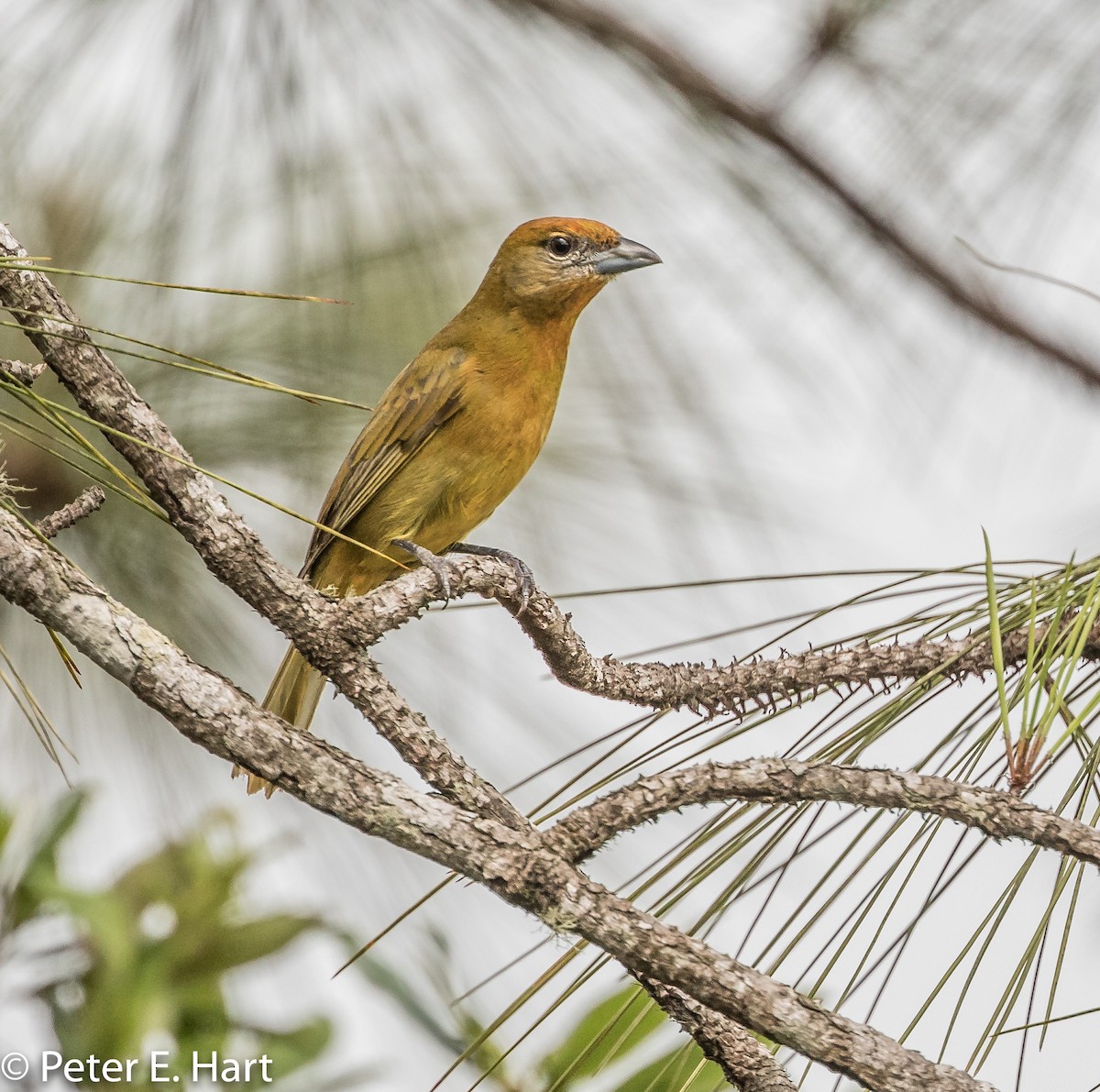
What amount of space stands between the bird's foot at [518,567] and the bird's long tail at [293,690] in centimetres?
45

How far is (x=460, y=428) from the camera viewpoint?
3.00m

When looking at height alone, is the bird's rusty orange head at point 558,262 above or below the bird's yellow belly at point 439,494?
above

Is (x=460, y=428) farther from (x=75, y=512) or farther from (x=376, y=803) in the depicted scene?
(x=376, y=803)

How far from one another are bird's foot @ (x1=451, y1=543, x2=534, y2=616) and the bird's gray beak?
27.9 inches

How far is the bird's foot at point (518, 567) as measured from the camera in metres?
1.85

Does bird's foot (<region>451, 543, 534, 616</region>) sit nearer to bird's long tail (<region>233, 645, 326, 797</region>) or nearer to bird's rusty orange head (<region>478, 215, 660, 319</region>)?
bird's long tail (<region>233, 645, 326, 797</region>)

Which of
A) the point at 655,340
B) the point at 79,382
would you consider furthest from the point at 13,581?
the point at 655,340

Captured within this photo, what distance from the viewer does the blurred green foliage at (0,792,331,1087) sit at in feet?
7.98

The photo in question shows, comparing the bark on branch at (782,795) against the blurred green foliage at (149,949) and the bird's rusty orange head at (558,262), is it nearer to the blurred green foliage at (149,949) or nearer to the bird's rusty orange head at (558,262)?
the blurred green foliage at (149,949)

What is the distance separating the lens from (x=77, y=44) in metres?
2.66

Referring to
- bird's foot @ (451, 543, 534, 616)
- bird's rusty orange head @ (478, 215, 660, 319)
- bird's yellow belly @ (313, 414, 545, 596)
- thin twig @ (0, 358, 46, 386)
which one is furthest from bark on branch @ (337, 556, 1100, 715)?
bird's rusty orange head @ (478, 215, 660, 319)

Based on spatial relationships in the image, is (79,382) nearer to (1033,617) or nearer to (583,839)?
(583,839)

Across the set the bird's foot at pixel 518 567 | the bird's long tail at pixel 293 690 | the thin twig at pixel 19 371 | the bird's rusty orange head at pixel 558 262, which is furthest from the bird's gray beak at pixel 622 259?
the thin twig at pixel 19 371

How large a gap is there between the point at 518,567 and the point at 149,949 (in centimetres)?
99
